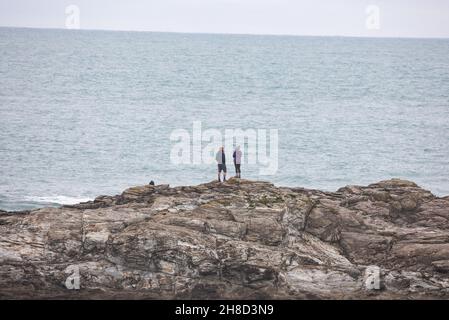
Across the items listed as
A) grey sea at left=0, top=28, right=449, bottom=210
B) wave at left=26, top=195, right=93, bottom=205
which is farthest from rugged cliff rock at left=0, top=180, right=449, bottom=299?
grey sea at left=0, top=28, right=449, bottom=210

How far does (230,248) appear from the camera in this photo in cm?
3002

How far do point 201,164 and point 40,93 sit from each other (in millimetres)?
55062

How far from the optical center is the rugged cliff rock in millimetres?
28859

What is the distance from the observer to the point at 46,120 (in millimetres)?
95500

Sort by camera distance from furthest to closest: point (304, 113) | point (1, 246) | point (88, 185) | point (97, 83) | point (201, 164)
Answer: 1. point (97, 83)
2. point (304, 113)
3. point (201, 164)
4. point (88, 185)
5. point (1, 246)

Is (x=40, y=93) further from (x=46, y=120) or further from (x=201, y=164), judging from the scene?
(x=201, y=164)

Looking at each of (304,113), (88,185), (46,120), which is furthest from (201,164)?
(304,113)

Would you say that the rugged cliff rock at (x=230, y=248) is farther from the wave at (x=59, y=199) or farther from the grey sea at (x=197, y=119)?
the grey sea at (x=197, y=119)

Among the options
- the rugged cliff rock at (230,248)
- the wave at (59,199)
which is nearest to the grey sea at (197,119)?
the wave at (59,199)

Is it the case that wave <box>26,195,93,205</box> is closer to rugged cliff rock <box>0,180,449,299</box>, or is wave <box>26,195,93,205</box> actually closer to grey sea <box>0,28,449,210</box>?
grey sea <box>0,28,449,210</box>

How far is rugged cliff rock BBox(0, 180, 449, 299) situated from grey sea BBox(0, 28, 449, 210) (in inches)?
1038

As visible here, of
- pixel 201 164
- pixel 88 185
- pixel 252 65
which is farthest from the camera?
pixel 252 65

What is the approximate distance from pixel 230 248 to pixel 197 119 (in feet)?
233
